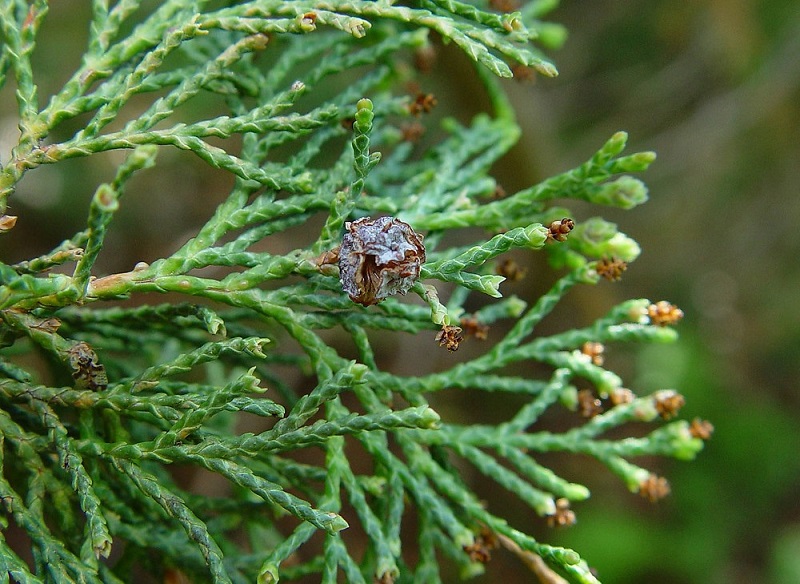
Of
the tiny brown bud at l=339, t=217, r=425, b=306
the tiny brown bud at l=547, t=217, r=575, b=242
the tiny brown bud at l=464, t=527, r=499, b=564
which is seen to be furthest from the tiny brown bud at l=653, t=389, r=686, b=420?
the tiny brown bud at l=339, t=217, r=425, b=306

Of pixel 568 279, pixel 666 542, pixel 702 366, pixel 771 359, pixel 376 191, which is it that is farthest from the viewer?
pixel 771 359

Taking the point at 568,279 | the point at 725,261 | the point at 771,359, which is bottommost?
the point at 771,359

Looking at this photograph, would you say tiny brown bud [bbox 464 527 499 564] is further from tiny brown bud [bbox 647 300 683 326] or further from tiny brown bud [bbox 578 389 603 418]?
tiny brown bud [bbox 647 300 683 326]

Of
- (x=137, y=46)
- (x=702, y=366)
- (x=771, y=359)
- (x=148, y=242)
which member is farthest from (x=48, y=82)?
(x=771, y=359)

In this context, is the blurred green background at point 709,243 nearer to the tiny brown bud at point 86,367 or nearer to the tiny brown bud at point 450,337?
the tiny brown bud at point 450,337

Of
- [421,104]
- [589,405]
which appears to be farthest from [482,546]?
[421,104]

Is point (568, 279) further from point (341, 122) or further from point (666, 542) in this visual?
point (666, 542)

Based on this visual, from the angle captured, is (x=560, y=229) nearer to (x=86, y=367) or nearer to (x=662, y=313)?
(x=662, y=313)
